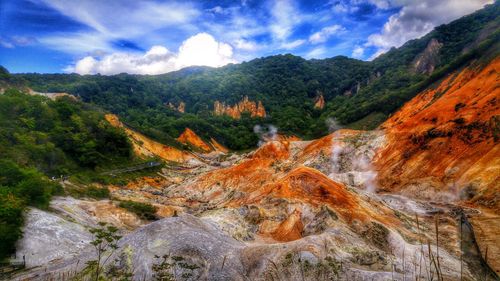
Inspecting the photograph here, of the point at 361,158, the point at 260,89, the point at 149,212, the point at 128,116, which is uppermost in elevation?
the point at 260,89

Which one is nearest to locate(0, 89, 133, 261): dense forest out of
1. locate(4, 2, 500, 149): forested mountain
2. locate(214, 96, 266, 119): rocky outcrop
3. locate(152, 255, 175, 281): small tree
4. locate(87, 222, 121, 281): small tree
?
locate(87, 222, 121, 281): small tree

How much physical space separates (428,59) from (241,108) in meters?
82.7

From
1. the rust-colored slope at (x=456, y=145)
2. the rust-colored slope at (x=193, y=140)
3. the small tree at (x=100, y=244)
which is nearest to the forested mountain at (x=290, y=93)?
the rust-colored slope at (x=193, y=140)

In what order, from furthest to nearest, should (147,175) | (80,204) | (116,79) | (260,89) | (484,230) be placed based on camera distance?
(260,89)
(116,79)
(147,175)
(80,204)
(484,230)

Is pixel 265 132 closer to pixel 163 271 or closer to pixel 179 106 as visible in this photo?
pixel 179 106

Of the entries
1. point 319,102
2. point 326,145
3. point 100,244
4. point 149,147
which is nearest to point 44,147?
point 149,147

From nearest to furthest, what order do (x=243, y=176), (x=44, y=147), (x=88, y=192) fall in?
(x=88, y=192), (x=44, y=147), (x=243, y=176)

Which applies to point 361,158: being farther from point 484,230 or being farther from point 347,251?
point 347,251

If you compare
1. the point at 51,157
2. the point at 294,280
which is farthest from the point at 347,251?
the point at 51,157

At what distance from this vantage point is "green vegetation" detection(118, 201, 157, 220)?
113 feet

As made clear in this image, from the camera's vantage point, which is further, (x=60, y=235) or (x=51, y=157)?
(x=51, y=157)

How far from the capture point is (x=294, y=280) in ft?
45.1

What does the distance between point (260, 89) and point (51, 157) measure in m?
154

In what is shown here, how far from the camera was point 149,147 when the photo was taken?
83.9 metres
